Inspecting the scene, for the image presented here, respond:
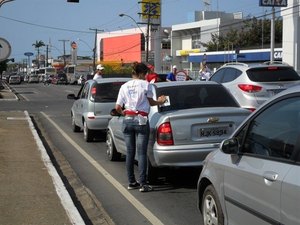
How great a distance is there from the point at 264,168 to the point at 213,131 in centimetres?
362

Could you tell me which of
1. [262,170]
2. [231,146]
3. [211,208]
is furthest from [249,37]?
[262,170]

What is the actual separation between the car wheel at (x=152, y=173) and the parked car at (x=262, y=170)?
2.80 meters

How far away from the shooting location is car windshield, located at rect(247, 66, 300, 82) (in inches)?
516

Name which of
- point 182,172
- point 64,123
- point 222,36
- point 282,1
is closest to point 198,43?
point 222,36

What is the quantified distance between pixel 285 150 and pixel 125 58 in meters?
104

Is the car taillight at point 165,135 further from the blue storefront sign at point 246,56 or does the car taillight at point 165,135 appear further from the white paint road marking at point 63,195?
the blue storefront sign at point 246,56

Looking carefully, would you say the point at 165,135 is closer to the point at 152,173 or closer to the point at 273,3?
the point at 152,173

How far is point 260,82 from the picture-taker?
42.9 ft

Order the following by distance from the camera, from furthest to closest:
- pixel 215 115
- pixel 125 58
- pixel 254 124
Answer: pixel 125 58
pixel 215 115
pixel 254 124

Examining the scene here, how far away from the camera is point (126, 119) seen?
7.82m

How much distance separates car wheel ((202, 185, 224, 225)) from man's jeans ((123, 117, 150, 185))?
236cm

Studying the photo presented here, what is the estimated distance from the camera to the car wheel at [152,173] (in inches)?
316

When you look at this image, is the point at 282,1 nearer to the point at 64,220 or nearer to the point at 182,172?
the point at 182,172

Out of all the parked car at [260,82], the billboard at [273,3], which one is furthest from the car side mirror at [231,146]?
the billboard at [273,3]
